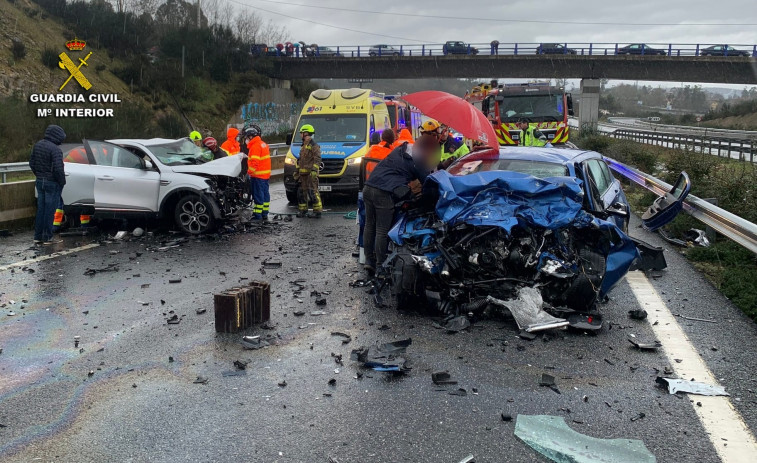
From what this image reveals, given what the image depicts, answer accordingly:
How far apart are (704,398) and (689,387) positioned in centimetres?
17

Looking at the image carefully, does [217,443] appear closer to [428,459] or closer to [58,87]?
[428,459]

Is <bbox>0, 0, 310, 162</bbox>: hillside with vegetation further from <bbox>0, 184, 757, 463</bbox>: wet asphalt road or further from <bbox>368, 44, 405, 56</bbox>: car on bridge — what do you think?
<bbox>0, 184, 757, 463</bbox>: wet asphalt road

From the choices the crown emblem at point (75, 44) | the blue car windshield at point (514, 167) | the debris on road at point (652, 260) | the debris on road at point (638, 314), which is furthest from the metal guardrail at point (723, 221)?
the crown emblem at point (75, 44)

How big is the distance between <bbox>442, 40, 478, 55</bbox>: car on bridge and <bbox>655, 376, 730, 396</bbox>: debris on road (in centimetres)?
5063

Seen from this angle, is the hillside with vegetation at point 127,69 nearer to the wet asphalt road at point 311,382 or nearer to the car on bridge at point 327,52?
the car on bridge at point 327,52

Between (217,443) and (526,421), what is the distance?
6.16 feet

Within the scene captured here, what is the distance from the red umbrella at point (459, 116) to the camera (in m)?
7.42

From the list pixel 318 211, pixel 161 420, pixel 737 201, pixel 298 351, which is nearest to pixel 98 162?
pixel 318 211

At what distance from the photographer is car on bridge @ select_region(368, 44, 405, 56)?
53438 millimetres

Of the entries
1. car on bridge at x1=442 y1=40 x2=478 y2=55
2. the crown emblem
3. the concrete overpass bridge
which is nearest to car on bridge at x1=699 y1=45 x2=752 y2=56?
the concrete overpass bridge

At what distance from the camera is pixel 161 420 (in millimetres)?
4020

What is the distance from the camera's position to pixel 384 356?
5164 mm

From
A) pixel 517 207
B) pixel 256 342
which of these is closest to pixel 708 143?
pixel 517 207

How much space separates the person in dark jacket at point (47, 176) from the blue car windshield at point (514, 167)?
21.1 feet
